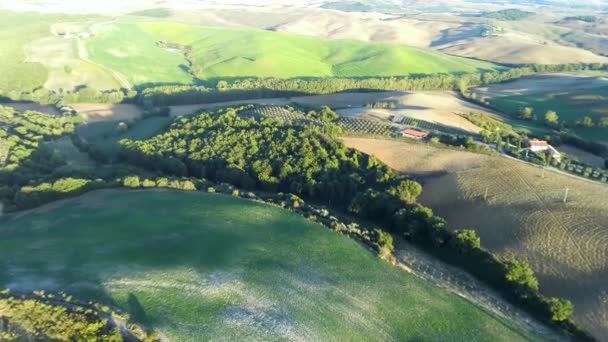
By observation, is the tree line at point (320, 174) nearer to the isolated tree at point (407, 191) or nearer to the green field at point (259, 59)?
the isolated tree at point (407, 191)

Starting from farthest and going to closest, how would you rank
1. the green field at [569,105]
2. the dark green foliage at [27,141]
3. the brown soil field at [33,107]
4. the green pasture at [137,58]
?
the green pasture at [137,58], the brown soil field at [33,107], the green field at [569,105], the dark green foliage at [27,141]

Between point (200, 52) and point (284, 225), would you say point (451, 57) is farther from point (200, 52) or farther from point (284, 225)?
point (284, 225)

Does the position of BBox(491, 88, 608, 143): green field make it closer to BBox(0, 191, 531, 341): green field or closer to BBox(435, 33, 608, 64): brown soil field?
BBox(435, 33, 608, 64): brown soil field

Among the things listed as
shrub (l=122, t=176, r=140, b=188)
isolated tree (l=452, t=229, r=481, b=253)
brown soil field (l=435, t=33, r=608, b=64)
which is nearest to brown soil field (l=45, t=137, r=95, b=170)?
shrub (l=122, t=176, r=140, b=188)

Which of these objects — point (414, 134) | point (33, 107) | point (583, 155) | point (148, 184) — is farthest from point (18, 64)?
point (583, 155)

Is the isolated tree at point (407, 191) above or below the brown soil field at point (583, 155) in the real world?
above

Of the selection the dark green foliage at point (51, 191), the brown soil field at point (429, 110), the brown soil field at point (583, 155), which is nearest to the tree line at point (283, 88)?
the brown soil field at point (429, 110)

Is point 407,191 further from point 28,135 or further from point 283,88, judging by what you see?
point 283,88
